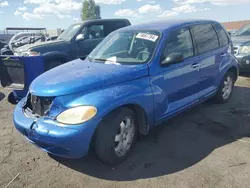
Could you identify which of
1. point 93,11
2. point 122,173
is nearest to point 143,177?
point 122,173

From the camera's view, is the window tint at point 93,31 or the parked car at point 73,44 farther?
the window tint at point 93,31

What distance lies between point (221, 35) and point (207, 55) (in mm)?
936

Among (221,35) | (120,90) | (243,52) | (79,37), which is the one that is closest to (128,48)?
(120,90)

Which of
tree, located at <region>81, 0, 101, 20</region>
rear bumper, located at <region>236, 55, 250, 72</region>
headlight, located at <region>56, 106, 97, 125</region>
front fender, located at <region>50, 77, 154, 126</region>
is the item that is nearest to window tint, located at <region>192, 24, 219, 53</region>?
front fender, located at <region>50, 77, 154, 126</region>

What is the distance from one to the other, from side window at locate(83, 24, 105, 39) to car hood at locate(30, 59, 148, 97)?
15.0ft

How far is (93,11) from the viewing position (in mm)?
84438

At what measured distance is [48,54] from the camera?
274 inches

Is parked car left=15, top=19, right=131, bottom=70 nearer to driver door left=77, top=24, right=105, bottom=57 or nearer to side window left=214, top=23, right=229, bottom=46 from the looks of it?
driver door left=77, top=24, right=105, bottom=57

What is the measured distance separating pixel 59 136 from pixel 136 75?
129 cm

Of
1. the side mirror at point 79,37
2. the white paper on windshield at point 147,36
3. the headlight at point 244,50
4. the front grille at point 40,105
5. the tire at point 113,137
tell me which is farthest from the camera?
the headlight at point 244,50

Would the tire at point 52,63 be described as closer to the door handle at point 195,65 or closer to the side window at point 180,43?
the side window at point 180,43

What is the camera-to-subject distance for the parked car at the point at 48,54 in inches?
209

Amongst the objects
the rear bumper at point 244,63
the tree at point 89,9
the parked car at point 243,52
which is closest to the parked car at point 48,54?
the parked car at point 243,52

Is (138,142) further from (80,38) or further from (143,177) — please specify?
(80,38)
